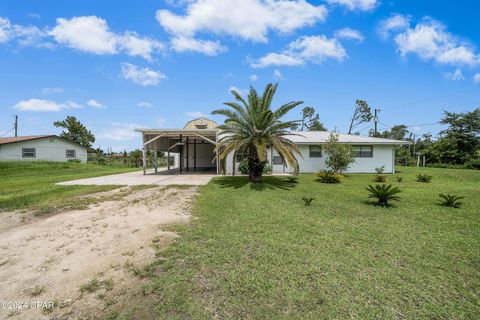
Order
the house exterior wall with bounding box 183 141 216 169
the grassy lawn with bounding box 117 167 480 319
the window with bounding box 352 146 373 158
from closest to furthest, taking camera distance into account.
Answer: the grassy lawn with bounding box 117 167 480 319
the window with bounding box 352 146 373 158
the house exterior wall with bounding box 183 141 216 169

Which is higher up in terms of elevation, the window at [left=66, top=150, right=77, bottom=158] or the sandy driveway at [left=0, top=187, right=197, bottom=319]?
the window at [left=66, top=150, right=77, bottom=158]

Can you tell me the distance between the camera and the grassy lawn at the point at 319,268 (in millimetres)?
2818

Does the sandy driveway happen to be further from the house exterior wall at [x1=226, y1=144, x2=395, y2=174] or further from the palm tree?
the house exterior wall at [x1=226, y1=144, x2=395, y2=174]

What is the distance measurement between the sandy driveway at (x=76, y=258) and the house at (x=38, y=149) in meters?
24.0

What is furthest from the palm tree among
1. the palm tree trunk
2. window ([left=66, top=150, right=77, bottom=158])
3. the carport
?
window ([left=66, top=150, right=77, bottom=158])

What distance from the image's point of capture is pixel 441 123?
113 ft

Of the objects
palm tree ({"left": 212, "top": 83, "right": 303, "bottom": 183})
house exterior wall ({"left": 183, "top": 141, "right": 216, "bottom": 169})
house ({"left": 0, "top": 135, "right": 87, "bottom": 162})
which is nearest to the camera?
palm tree ({"left": 212, "top": 83, "right": 303, "bottom": 183})

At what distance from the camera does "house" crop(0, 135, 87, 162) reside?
24047mm

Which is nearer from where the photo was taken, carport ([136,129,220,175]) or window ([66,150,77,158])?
carport ([136,129,220,175])

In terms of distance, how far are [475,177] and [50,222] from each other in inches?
913

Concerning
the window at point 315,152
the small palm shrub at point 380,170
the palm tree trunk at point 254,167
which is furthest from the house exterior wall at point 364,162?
the palm tree trunk at point 254,167

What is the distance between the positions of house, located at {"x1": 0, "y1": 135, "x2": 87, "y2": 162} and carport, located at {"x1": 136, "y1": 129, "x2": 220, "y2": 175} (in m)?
13.0

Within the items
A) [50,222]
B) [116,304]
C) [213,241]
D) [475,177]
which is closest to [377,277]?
[213,241]

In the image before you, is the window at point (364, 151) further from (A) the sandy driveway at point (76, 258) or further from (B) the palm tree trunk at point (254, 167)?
(A) the sandy driveway at point (76, 258)
